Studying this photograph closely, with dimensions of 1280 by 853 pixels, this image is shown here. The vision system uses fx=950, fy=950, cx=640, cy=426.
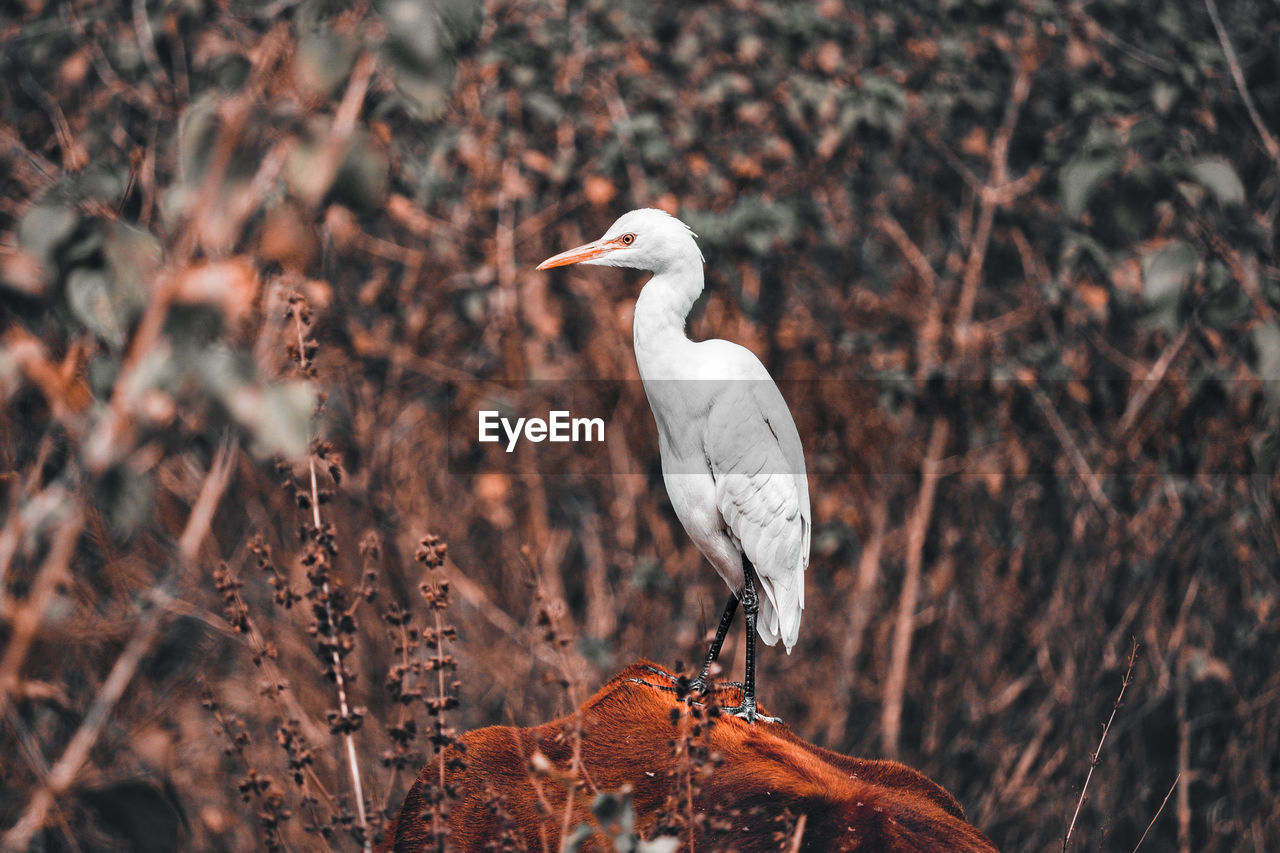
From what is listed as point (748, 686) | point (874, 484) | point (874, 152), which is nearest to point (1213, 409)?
point (874, 484)

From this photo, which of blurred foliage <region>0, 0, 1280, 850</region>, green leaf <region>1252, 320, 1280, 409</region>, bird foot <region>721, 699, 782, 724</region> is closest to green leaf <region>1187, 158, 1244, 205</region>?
green leaf <region>1252, 320, 1280, 409</region>

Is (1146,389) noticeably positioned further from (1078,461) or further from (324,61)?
(324,61)

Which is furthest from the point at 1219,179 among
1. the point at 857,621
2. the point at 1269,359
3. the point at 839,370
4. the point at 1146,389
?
the point at 857,621

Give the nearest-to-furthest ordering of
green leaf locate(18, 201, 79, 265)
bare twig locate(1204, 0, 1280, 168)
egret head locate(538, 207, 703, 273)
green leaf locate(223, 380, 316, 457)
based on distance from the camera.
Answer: green leaf locate(223, 380, 316, 457), green leaf locate(18, 201, 79, 265), egret head locate(538, 207, 703, 273), bare twig locate(1204, 0, 1280, 168)

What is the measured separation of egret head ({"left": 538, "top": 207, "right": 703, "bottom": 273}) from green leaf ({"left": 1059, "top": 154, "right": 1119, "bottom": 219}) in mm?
682

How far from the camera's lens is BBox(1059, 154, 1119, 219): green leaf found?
159cm

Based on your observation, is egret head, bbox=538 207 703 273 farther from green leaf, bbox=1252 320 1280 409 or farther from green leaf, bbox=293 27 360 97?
green leaf, bbox=1252 320 1280 409

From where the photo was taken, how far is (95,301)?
0.75 meters

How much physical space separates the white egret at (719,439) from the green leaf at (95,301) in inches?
27.0

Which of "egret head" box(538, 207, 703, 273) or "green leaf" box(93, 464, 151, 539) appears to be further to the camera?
"egret head" box(538, 207, 703, 273)

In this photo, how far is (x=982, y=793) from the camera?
10.1 feet
